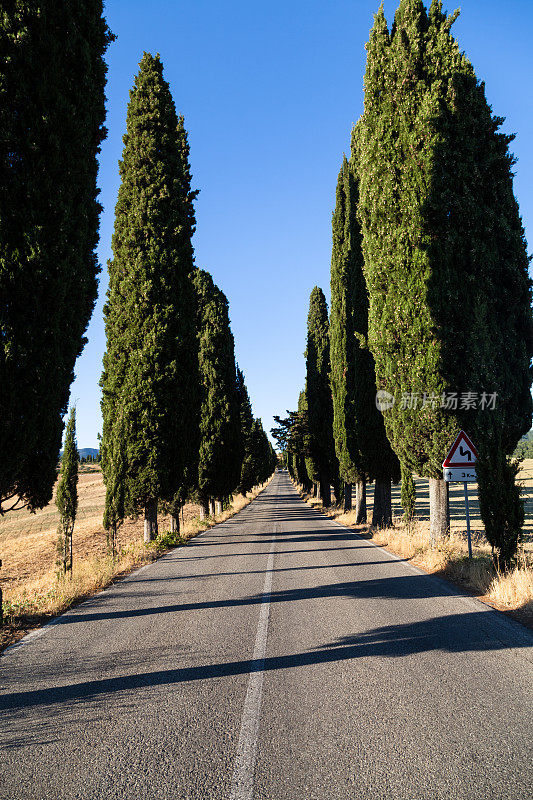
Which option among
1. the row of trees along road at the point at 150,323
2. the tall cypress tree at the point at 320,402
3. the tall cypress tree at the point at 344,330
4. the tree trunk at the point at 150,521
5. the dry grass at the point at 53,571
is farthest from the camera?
the tall cypress tree at the point at 320,402

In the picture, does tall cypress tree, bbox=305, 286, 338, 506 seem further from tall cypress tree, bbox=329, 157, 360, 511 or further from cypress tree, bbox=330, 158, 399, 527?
cypress tree, bbox=330, 158, 399, 527

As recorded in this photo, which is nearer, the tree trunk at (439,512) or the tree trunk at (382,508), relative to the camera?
the tree trunk at (439,512)

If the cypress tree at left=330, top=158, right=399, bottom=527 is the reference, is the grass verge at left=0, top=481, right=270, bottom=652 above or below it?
below

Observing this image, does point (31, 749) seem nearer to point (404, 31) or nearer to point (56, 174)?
point (56, 174)

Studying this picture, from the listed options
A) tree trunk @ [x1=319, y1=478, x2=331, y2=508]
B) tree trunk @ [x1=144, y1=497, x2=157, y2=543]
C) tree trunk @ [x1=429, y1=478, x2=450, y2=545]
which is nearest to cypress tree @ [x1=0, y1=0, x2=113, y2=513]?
tree trunk @ [x1=144, y1=497, x2=157, y2=543]

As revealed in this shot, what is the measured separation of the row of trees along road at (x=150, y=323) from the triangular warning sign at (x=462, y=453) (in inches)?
336

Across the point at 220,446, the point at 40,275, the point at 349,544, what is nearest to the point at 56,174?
the point at 40,275

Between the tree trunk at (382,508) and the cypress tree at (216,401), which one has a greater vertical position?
the cypress tree at (216,401)

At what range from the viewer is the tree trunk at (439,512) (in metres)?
11.6

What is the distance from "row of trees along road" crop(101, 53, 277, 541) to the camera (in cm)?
1430

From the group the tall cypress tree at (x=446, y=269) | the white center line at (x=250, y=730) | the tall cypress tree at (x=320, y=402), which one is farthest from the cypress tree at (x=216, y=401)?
the white center line at (x=250, y=730)

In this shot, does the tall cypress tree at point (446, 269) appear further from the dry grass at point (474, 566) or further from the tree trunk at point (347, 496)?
the tree trunk at point (347, 496)

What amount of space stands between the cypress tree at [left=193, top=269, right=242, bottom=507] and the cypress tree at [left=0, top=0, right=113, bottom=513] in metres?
17.9

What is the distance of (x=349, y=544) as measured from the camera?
14.8 m
